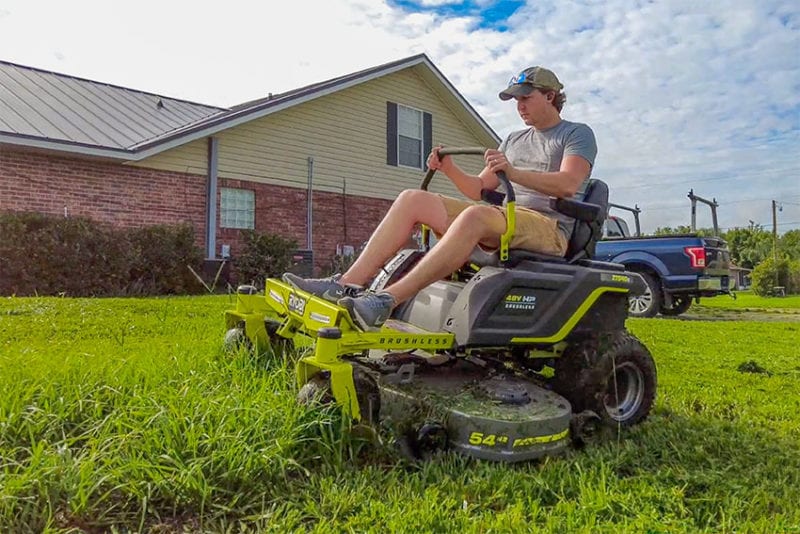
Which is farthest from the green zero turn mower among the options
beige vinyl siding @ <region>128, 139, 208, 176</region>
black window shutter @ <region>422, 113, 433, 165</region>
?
black window shutter @ <region>422, 113, 433, 165</region>

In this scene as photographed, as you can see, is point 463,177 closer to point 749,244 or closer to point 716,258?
point 716,258

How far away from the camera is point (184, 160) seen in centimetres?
1145

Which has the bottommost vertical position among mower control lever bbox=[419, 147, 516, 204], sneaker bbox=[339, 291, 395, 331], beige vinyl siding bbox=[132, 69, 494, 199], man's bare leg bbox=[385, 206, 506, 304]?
sneaker bbox=[339, 291, 395, 331]

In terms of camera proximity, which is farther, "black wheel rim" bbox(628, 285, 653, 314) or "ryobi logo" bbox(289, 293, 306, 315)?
"black wheel rim" bbox(628, 285, 653, 314)

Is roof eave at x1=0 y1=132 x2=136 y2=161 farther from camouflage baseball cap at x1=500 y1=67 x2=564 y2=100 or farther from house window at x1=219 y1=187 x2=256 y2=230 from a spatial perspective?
camouflage baseball cap at x1=500 y1=67 x2=564 y2=100

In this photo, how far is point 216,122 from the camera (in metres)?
11.3

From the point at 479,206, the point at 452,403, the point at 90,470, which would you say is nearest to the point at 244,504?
the point at 90,470

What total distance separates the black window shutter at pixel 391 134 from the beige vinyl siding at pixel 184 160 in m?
4.37

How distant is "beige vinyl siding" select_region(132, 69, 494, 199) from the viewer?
12.1 meters

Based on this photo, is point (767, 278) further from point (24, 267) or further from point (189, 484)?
point (189, 484)

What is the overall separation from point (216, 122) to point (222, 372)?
925 cm

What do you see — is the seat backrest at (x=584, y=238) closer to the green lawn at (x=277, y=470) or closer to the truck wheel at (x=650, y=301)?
the green lawn at (x=277, y=470)

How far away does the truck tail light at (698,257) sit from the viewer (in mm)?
9336

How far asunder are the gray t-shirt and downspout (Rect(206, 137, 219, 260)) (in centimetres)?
895
